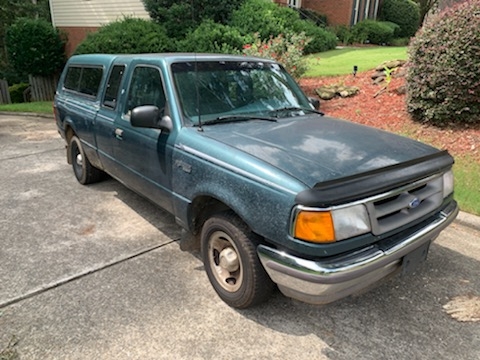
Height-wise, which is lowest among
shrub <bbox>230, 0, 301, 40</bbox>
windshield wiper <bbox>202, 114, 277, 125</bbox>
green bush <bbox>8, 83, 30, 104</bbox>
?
green bush <bbox>8, 83, 30, 104</bbox>

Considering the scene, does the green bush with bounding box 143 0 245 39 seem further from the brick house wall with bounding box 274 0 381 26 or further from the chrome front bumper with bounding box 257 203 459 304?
the chrome front bumper with bounding box 257 203 459 304

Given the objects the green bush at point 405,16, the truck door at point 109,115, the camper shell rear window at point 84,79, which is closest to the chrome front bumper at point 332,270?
Result: the truck door at point 109,115

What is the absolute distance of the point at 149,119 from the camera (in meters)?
3.09

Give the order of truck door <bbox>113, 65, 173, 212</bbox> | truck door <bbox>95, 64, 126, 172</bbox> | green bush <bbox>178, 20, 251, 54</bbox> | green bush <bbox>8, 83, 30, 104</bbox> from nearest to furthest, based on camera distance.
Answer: truck door <bbox>113, 65, 173, 212</bbox> → truck door <bbox>95, 64, 126, 172</bbox> → green bush <bbox>178, 20, 251, 54</bbox> → green bush <bbox>8, 83, 30, 104</bbox>

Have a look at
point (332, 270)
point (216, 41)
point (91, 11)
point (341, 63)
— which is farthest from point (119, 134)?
point (91, 11)

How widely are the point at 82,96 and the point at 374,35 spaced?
63.9 feet

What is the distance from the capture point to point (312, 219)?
2.20 metres

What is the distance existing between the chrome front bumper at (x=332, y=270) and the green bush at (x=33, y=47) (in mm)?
17934

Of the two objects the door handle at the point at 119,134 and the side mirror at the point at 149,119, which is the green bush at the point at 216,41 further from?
the side mirror at the point at 149,119

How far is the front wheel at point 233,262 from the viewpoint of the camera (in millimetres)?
2615

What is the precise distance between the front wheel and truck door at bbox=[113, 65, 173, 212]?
664 mm

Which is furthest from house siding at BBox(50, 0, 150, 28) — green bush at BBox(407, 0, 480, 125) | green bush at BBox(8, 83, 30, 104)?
green bush at BBox(407, 0, 480, 125)

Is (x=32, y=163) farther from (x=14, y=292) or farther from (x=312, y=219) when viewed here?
(x=312, y=219)

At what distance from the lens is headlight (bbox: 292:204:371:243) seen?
2189mm
